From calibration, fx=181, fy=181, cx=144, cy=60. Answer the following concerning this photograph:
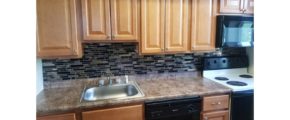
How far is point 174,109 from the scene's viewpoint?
170 centimetres

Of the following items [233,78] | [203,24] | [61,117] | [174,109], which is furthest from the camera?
[233,78]

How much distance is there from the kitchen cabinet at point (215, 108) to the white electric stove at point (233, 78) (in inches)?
7.0

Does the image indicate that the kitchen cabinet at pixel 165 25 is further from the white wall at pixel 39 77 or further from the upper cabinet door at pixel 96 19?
the white wall at pixel 39 77

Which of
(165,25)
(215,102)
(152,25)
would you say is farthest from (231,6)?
(215,102)

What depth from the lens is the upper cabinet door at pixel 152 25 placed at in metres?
1.78

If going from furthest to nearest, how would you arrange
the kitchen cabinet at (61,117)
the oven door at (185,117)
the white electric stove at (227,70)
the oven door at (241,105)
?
the white electric stove at (227,70) → the oven door at (241,105) → the oven door at (185,117) → the kitchen cabinet at (61,117)

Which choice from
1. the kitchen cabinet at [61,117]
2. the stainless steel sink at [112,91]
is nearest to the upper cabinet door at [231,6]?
the stainless steel sink at [112,91]

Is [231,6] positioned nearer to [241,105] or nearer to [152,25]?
[152,25]

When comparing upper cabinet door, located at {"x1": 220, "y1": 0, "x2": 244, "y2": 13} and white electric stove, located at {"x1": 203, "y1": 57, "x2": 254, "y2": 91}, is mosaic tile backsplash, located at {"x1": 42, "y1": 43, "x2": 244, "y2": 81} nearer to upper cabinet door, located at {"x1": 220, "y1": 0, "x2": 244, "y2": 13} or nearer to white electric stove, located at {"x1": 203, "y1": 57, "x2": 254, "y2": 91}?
white electric stove, located at {"x1": 203, "y1": 57, "x2": 254, "y2": 91}

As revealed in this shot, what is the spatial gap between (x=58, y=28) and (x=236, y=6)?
1871 millimetres

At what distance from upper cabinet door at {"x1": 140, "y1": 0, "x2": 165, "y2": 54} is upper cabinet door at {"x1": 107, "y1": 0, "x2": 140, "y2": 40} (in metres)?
0.07

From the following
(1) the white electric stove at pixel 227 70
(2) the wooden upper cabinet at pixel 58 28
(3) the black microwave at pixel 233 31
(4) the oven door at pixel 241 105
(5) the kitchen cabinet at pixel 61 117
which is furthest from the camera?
(1) the white electric stove at pixel 227 70

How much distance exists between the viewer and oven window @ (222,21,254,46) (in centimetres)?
199

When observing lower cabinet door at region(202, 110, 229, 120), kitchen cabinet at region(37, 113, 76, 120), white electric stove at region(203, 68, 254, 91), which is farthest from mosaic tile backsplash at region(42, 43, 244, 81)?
lower cabinet door at region(202, 110, 229, 120)
